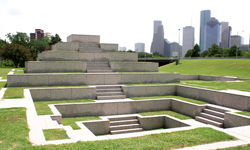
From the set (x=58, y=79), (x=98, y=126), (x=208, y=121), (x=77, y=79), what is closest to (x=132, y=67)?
(x=77, y=79)

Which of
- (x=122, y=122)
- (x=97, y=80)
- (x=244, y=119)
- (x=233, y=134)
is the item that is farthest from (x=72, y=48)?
(x=233, y=134)

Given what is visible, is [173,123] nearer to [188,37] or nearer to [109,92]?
[109,92]

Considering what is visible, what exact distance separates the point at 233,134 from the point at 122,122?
233 inches

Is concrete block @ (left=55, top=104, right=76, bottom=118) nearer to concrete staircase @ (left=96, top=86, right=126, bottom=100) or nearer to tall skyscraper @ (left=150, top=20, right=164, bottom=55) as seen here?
concrete staircase @ (left=96, top=86, right=126, bottom=100)

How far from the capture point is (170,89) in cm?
1530

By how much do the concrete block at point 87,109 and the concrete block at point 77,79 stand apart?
363cm

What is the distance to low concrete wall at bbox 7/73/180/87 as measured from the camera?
45.7ft

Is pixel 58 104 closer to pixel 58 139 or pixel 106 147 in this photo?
pixel 58 139

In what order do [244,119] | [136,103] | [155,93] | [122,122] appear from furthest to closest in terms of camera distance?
[155,93] < [136,103] < [122,122] < [244,119]

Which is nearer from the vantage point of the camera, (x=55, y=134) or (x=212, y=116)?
(x=55, y=134)

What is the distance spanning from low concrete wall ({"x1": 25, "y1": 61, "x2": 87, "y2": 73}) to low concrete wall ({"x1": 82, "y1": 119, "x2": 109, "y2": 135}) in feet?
27.8

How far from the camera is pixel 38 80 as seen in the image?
1412cm

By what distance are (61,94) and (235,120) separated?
926cm

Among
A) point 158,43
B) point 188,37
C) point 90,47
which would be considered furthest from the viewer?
point 158,43
